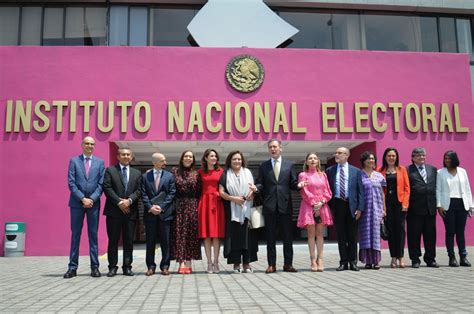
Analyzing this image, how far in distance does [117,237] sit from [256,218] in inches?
72.0

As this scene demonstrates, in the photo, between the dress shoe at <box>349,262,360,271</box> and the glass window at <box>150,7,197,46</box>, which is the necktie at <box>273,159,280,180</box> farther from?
the glass window at <box>150,7,197,46</box>

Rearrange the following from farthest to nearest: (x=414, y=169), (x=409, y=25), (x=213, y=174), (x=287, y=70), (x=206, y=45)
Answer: (x=409, y=25) < (x=206, y=45) < (x=287, y=70) < (x=414, y=169) < (x=213, y=174)

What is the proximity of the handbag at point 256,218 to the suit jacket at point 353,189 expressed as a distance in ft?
3.47

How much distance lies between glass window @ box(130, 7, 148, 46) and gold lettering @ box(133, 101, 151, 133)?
143 inches

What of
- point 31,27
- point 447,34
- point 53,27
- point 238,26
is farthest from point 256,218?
point 447,34

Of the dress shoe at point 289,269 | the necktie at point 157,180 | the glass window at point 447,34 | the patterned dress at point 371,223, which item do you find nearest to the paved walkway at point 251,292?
the dress shoe at point 289,269

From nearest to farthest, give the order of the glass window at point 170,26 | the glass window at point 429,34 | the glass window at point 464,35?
the glass window at point 170,26
the glass window at point 429,34
the glass window at point 464,35

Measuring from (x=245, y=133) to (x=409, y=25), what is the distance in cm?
741

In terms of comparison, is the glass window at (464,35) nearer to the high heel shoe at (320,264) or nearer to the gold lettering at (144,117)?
the gold lettering at (144,117)

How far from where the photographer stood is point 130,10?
13414mm

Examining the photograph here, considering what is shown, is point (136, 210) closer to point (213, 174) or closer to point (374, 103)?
point (213, 174)

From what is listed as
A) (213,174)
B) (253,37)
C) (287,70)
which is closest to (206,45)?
(253,37)

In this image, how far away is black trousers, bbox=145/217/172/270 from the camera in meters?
5.93

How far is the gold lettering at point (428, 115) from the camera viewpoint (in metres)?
10.7
